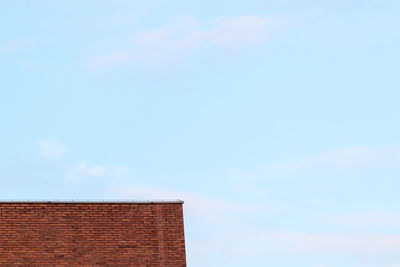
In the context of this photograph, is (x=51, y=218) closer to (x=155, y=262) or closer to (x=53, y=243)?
(x=53, y=243)

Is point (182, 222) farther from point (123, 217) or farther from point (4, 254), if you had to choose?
point (4, 254)

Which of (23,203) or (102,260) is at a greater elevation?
(23,203)

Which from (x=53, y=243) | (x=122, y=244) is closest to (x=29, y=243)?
(x=53, y=243)

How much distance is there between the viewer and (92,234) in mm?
30125

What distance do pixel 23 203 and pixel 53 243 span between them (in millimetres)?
1646

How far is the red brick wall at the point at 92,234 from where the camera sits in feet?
96.9

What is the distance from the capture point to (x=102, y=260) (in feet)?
97.9

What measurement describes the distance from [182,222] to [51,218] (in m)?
4.34

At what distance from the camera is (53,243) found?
29750 millimetres

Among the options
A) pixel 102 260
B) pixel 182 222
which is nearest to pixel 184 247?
pixel 182 222

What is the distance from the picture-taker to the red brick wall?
29.5m

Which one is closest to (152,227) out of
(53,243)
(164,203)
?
(164,203)

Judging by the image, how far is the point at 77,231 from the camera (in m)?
30.0

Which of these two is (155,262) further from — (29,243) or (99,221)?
(29,243)
